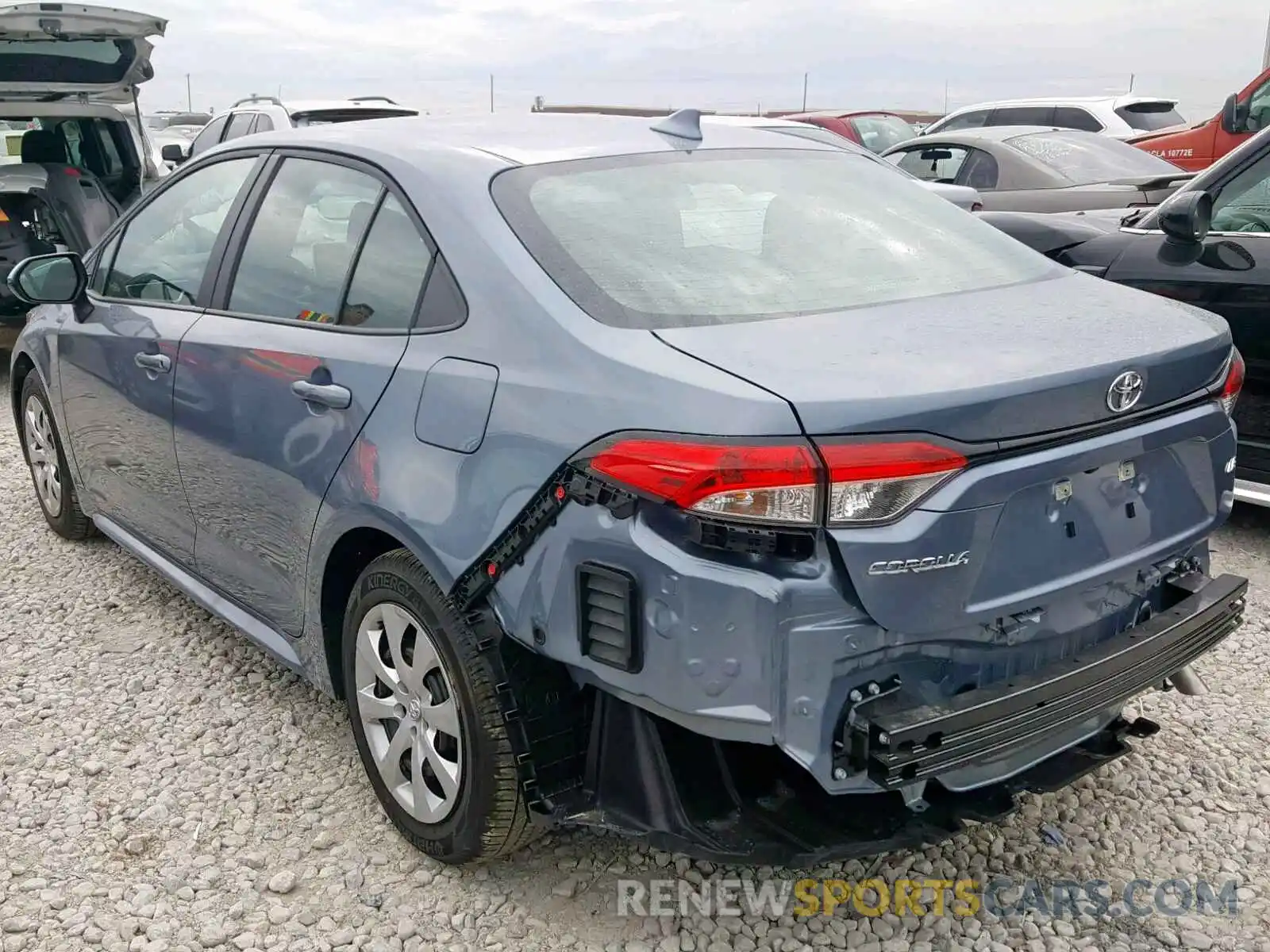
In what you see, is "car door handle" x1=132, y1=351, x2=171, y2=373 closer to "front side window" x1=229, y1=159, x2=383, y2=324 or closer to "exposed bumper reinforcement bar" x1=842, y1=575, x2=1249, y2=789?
"front side window" x1=229, y1=159, x2=383, y2=324

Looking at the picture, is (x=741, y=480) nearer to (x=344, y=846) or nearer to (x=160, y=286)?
(x=344, y=846)

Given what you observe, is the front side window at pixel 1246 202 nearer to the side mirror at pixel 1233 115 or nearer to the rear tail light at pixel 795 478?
the rear tail light at pixel 795 478

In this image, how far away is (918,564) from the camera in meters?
1.99

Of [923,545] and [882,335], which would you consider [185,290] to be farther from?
[923,545]

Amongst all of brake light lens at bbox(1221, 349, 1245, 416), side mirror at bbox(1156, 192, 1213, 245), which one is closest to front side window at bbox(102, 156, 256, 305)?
brake light lens at bbox(1221, 349, 1245, 416)

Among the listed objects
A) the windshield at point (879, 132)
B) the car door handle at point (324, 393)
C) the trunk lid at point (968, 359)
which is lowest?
the windshield at point (879, 132)

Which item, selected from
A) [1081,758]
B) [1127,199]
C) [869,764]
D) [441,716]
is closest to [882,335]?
[869,764]

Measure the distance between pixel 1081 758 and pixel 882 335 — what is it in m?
1.03

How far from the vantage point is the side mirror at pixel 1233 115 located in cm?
795

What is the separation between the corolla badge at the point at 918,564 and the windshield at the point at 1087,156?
687cm

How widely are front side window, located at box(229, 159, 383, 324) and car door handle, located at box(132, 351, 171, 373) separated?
0.35m

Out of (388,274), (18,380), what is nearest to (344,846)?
(388,274)

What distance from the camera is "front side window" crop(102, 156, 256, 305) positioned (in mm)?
3451

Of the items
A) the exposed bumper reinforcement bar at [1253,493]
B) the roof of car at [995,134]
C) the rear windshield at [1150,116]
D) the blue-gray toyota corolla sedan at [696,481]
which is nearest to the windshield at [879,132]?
the rear windshield at [1150,116]
